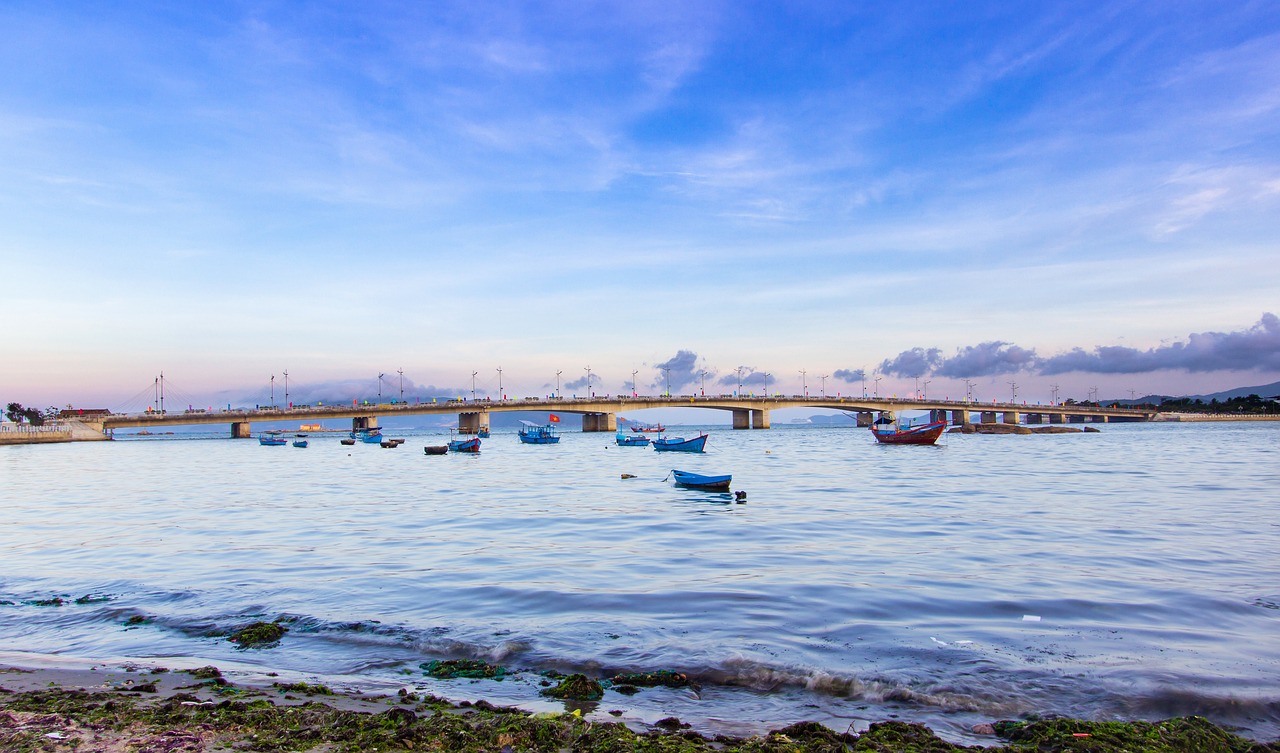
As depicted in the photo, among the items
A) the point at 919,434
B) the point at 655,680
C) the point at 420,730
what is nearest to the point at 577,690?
the point at 655,680

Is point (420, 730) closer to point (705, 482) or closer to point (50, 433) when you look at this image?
point (705, 482)

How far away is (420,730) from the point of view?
25.0 feet

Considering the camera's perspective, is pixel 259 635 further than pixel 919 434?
No

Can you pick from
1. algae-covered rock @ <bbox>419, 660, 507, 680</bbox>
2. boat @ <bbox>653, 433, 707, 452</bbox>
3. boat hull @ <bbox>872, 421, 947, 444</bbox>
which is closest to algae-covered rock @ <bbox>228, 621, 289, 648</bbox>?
algae-covered rock @ <bbox>419, 660, 507, 680</bbox>

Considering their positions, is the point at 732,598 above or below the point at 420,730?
below

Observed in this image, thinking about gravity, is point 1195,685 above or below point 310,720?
below

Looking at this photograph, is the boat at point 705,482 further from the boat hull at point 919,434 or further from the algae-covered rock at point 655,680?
the boat hull at point 919,434

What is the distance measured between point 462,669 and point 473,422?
600 ft

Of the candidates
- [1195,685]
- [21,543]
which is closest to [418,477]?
[21,543]

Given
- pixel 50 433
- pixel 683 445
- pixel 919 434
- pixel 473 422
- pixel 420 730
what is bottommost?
pixel 919 434

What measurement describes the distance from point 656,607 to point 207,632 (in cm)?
770

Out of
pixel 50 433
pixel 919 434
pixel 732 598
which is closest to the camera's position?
pixel 732 598

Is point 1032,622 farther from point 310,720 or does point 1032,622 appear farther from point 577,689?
point 310,720

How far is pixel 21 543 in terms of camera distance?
23453mm
